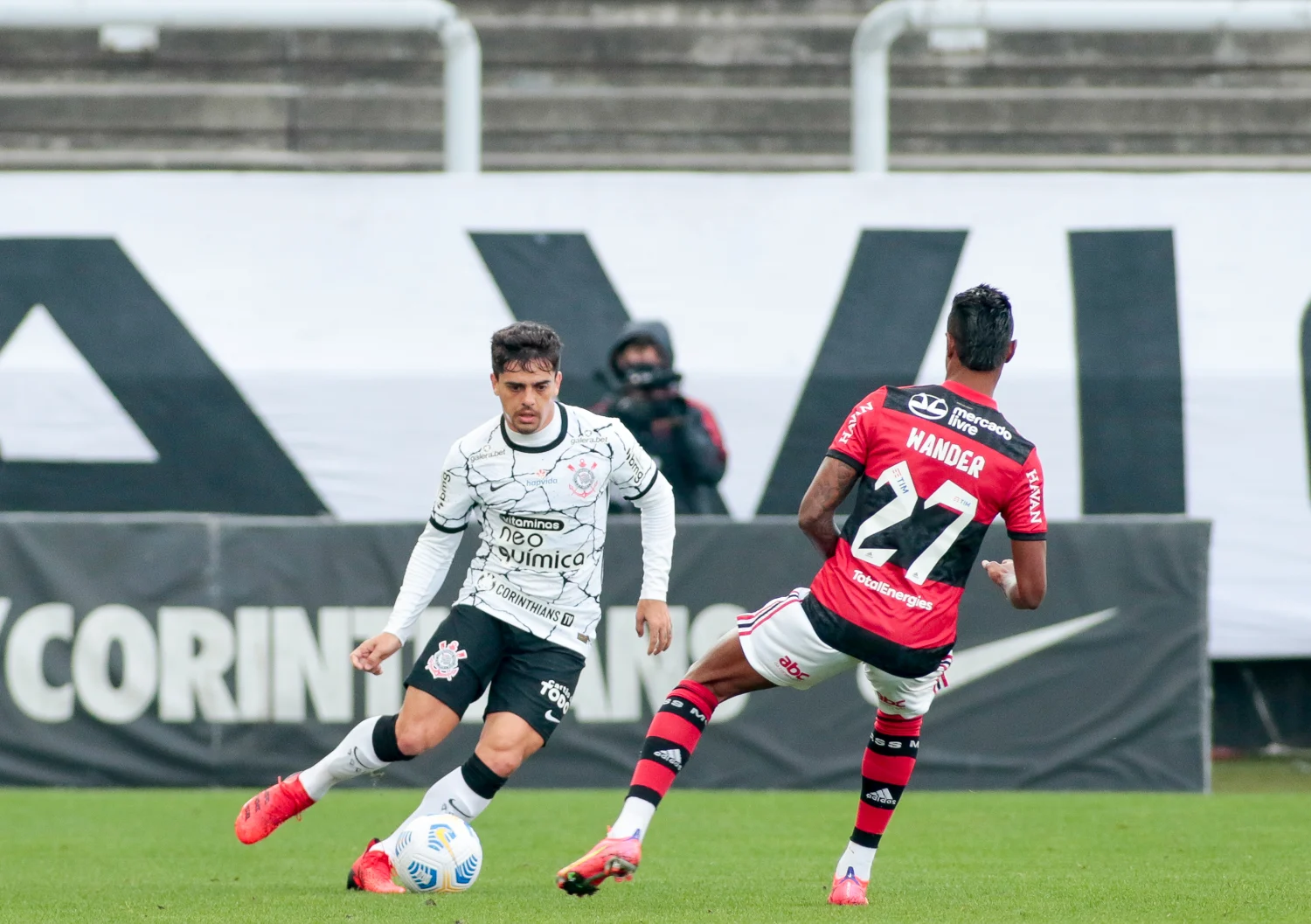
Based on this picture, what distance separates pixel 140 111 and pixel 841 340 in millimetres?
6898

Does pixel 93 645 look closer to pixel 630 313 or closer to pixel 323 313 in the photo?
pixel 323 313

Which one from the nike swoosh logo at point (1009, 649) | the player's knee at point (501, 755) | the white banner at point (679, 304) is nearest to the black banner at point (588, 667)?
the nike swoosh logo at point (1009, 649)

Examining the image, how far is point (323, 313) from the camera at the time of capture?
11.8 metres

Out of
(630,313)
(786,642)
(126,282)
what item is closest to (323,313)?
(126,282)

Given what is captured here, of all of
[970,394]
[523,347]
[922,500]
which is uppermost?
[523,347]

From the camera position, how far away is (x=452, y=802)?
618cm

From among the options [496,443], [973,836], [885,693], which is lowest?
[973,836]

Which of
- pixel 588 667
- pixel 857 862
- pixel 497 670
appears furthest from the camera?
pixel 588 667

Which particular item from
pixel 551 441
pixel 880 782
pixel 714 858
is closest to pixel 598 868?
pixel 880 782

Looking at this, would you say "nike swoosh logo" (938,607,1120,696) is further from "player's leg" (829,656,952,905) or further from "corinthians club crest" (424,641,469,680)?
"corinthians club crest" (424,641,469,680)

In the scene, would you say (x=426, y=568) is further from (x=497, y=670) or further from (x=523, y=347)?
(x=523, y=347)

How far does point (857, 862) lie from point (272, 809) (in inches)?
82.3

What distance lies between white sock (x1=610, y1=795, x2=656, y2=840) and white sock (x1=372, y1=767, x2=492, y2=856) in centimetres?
74

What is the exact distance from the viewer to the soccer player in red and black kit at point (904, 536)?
226 inches
